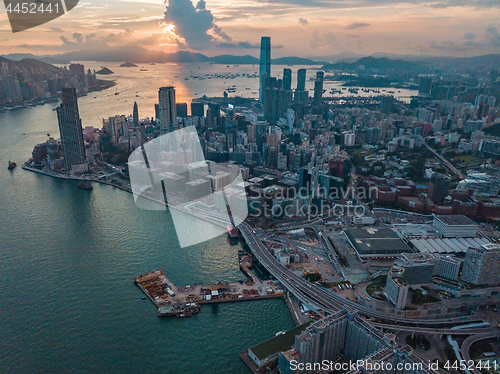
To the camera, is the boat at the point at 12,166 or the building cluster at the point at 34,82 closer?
the boat at the point at 12,166

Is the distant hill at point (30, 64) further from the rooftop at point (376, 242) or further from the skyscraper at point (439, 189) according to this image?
the skyscraper at point (439, 189)

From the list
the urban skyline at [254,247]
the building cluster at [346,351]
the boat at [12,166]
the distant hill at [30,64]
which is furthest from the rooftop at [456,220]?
the distant hill at [30,64]

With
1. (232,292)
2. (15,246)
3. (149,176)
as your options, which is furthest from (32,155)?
(232,292)


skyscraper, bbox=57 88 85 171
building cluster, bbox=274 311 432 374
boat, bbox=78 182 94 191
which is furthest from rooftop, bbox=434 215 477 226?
skyscraper, bbox=57 88 85 171

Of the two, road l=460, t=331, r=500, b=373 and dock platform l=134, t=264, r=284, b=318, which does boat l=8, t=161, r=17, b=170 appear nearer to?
dock platform l=134, t=264, r=284, b=318

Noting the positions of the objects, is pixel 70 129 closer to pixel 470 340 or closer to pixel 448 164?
pixel 470 340

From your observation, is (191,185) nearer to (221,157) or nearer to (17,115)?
(221,157)
